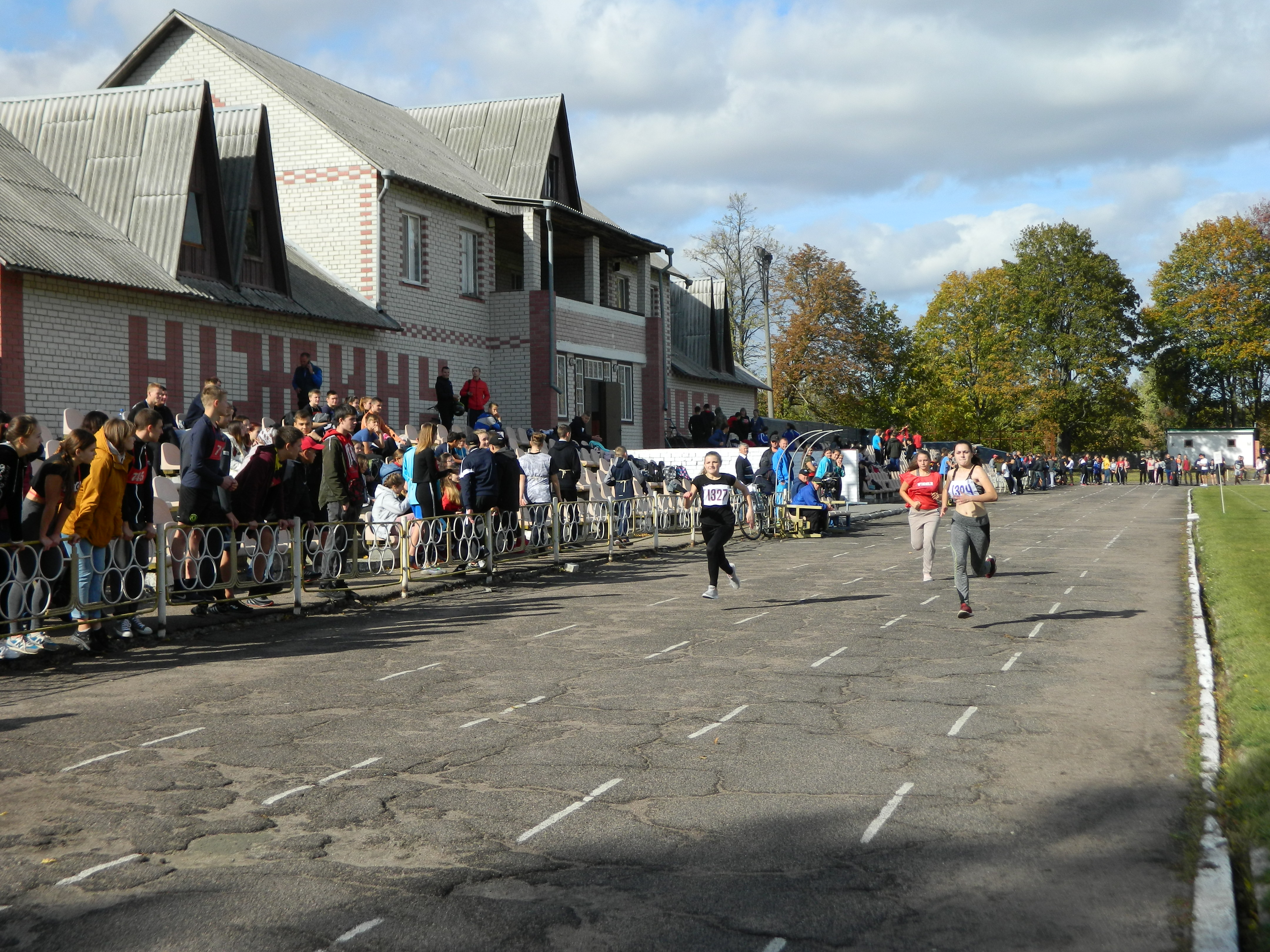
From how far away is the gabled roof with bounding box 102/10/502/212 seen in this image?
28.5m

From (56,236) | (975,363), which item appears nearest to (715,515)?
(56,236)

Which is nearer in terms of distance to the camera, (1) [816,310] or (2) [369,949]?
(2) [369,949]

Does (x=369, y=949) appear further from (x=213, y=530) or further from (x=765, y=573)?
(x=765, y=573)

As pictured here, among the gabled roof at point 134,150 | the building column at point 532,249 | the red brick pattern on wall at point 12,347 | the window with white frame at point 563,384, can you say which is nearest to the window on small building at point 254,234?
the gabled roof at point 134,150

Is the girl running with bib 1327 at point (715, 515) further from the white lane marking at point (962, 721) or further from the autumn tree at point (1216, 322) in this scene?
the autumn tree at point (1216, 322)

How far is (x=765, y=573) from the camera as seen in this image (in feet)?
59.7

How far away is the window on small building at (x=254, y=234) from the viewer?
2433 cm

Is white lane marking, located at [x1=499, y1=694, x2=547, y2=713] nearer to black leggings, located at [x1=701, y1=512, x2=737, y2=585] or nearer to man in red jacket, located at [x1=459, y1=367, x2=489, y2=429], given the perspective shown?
black leggings, located at [x1=701, y1=512, x2=737, y2=585]

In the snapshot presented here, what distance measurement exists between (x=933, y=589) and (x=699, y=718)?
8.29m

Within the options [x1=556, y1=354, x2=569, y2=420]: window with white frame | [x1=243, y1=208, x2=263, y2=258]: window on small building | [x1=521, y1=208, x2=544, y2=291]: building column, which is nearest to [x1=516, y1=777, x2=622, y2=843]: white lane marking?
[x1=243, y1=208, x2=263, y2=258]: window on small building

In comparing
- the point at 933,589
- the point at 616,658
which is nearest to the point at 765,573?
the point at 933,589

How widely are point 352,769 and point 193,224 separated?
1839 centimetres

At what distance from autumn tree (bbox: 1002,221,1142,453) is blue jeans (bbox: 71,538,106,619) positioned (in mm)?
69496

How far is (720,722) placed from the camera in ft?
26.2
